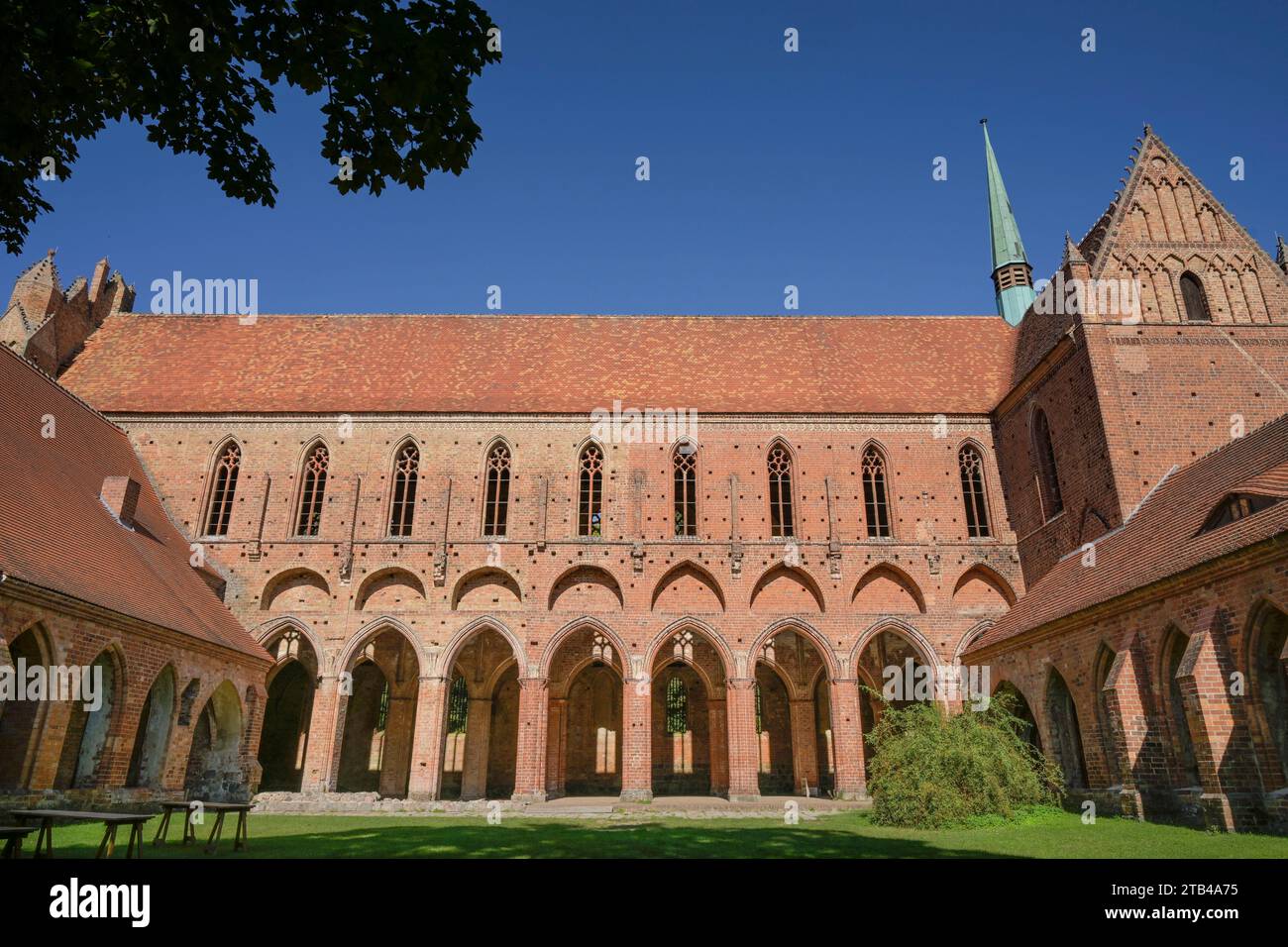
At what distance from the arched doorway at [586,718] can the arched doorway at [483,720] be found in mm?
1501

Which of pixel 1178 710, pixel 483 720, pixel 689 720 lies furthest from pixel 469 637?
pixel 1178 710

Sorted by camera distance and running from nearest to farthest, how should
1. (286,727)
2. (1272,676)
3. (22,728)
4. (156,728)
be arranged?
(1272,676) → (22,728) → (156,728) → (286,727)

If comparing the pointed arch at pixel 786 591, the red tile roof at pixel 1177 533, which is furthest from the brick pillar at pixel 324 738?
the red tile roof at pixel 1177 533

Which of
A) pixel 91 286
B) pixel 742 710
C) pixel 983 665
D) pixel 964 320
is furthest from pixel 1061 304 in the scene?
pixel 91 286

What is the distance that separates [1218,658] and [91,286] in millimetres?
34137

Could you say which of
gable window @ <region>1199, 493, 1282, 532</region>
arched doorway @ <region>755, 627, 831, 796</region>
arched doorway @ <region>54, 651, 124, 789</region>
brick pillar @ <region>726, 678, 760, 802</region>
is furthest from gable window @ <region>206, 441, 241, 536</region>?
gable window @ <region>1199, 493, 1282, 532</region>

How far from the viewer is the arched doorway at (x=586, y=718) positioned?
25.9 metres

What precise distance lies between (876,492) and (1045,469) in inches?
187

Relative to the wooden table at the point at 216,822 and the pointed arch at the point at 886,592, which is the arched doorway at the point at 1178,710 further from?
the wooden table at the point at 216,822

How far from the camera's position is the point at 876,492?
24.8m

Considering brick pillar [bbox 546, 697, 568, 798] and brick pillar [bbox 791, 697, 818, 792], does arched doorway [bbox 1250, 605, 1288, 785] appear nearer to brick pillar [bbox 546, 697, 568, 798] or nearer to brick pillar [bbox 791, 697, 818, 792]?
brick pillar [bbox 791, 697, 818, 792]

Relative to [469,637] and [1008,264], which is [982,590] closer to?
[469,637]

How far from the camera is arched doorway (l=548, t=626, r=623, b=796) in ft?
84.9
